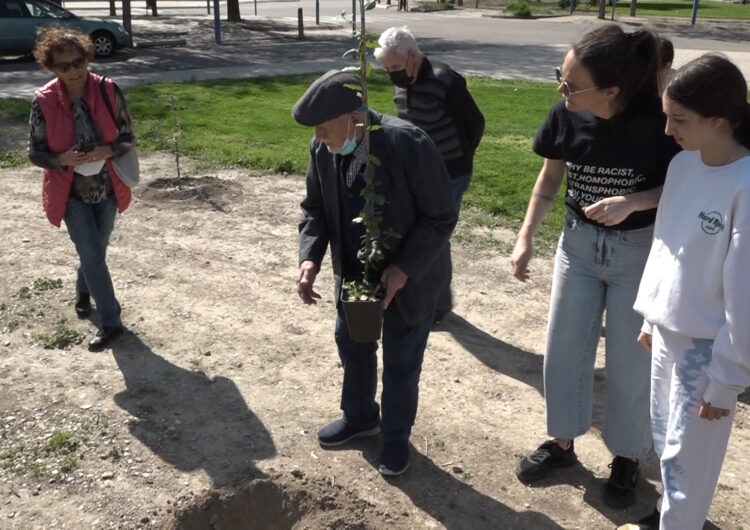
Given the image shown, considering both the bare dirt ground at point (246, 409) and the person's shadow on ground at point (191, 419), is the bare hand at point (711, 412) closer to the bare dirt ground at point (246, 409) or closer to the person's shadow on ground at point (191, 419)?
the bare dirt ground at point (246, 409)

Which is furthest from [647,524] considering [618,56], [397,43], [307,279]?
[397,43]

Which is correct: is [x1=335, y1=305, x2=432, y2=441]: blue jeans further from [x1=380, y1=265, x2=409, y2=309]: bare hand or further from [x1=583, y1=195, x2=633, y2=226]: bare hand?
[x1=583, y1=195, x2=633, y2=226]: bare hand

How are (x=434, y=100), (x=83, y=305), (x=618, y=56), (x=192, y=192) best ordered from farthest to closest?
1. (x=192, y=192)
2. (x=83, y=305)
3. (x=434, y=100)
4. (x=618, y=56)

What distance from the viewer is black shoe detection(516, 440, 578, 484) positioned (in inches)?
155

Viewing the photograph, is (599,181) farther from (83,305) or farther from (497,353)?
(83,305)

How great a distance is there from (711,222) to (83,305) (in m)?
4.30

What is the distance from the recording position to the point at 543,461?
396 centimetres

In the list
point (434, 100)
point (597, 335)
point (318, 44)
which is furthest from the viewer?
point (318, 44)

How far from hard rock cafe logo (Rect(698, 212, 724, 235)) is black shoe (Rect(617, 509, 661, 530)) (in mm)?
1347

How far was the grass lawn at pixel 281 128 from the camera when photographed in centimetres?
830

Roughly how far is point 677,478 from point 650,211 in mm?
1036

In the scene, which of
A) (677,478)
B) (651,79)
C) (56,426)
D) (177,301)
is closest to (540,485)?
(677,478)

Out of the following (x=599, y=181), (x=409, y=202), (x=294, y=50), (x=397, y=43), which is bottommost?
(x=294, y=50)

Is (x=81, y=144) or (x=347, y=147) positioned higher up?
(x=347, y=147)
